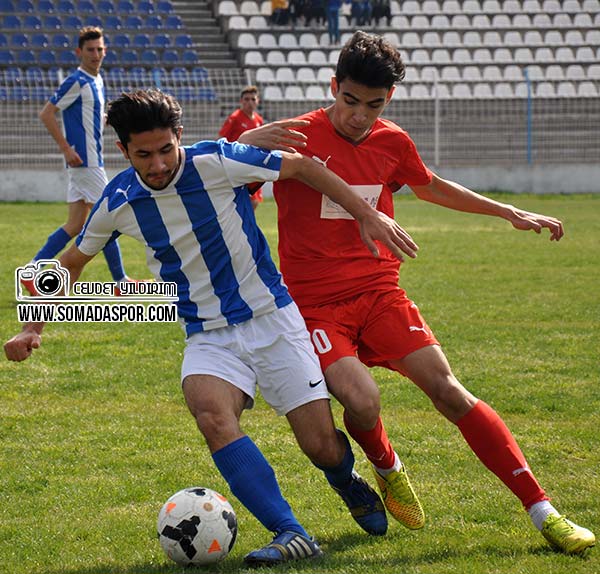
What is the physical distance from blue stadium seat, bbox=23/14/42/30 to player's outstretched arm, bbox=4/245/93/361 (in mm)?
21784

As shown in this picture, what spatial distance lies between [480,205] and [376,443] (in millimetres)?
1069

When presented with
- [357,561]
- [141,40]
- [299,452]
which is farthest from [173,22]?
[357,561]

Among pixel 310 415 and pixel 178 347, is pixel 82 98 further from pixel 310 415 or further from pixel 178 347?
pixel 310 415

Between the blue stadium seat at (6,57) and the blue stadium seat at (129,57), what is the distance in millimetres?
2404

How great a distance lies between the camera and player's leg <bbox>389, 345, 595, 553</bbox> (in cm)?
360

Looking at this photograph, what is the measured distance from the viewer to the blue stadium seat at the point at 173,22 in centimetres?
2484

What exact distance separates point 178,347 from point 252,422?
6.21ft

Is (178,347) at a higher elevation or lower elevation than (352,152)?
lower

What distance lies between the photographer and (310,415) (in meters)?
3.57

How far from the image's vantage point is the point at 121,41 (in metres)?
24.0

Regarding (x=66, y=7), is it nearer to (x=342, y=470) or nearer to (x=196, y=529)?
(x=342, y=470)

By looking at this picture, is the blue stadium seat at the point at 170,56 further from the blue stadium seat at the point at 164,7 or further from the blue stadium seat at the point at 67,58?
the blue stadium seat at the point at 164,7

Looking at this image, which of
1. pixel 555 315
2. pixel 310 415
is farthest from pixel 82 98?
pixel 310 415

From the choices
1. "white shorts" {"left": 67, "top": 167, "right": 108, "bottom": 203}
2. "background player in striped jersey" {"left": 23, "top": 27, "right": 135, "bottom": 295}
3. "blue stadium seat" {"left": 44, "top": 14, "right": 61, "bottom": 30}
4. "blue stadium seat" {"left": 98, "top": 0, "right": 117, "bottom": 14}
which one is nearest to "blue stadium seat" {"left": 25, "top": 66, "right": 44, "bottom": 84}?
"blue stadium seat" {"left": 44, "top": 14, "right": 61, "bottom": 30}
